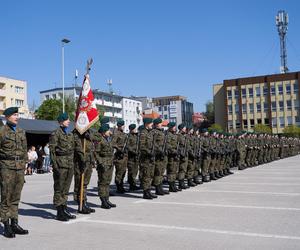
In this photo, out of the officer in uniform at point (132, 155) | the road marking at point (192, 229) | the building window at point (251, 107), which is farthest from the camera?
the building window at point (251, 107)

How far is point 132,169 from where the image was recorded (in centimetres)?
1237

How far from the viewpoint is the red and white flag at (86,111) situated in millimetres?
8914

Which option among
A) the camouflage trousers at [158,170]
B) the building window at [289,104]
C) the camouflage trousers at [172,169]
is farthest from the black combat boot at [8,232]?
the building window at [289,104]

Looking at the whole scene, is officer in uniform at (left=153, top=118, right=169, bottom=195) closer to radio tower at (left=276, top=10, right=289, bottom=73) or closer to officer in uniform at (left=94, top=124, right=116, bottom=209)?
officer in uniform at (left=94, top=124, right=116, bottom=209)

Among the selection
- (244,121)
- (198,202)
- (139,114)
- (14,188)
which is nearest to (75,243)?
(14,188)

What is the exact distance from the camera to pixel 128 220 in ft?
24.9

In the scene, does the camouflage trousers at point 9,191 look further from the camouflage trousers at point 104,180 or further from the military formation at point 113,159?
the camouflage trousers at point 104,180

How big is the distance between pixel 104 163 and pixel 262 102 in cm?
7178

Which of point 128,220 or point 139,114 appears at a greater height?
point 139,114

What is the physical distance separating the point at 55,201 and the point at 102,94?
8683 centimetres

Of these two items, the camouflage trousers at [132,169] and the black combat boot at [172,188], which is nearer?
the black combat boot at [172,188]

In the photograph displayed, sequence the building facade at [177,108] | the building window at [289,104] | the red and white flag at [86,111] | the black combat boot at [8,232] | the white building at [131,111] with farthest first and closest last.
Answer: the building facade at [177,108] < the white building at [131,111] < the building window at [289,104] < the red and white flag at [86,111] < the black combat boot at [8,232]

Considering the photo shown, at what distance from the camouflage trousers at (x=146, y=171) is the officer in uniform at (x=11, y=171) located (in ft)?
13.5

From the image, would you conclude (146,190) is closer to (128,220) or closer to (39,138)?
(128,220)
